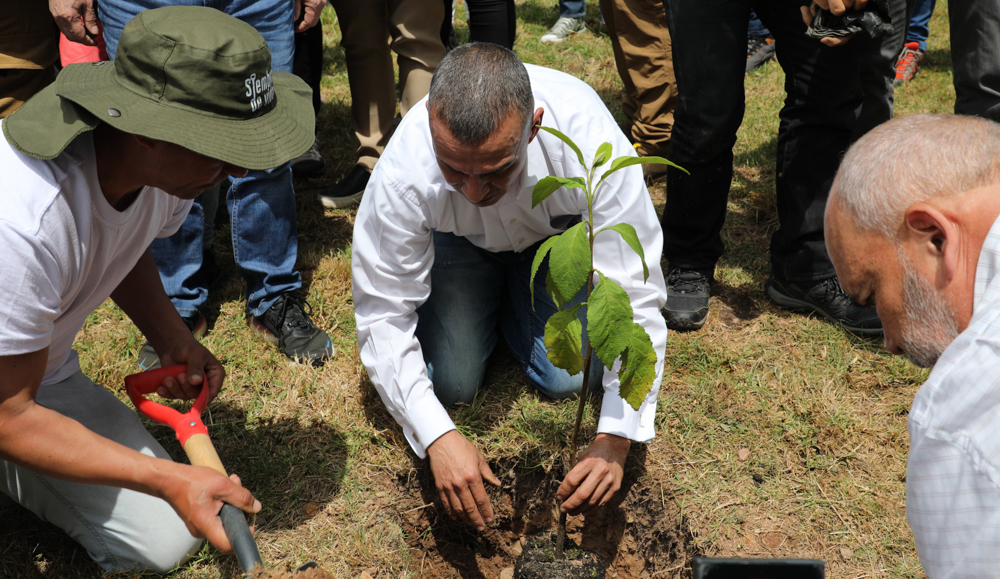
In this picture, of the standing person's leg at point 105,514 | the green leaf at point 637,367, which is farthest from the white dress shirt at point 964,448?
the standing person's leg at point 105,514

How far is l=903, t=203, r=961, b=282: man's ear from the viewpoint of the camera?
1.25 meters

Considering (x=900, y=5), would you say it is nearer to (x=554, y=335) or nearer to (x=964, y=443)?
(x=554, y=335)

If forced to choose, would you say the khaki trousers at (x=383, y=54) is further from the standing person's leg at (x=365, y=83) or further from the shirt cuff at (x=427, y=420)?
the shirt cuff at (x=427, y=420)

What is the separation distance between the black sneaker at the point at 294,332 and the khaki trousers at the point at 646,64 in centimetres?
216

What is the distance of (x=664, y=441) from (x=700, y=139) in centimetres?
123

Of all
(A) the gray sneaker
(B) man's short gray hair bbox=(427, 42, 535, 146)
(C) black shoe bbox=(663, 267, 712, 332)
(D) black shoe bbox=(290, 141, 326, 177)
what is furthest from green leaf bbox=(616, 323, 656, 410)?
(A) the gray sneaker

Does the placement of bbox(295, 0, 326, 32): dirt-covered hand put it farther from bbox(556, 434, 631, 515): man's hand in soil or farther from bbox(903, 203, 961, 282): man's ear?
bbox(903, 203, 961, 282): man's ear

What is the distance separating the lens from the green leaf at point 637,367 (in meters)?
1.70

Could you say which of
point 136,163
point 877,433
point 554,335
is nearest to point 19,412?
point 136,163

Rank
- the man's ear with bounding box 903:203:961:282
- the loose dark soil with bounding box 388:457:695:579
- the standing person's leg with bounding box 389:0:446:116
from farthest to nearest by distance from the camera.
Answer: the standing person's leg with bounding box 389:0:446:116 → the loose dark soil with bounding box 388:457:695:579 → the man's ear with bounding box 903:203:961:282

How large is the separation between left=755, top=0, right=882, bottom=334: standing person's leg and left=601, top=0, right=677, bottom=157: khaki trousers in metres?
1.07

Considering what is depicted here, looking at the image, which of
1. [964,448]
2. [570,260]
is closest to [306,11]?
[570,260]

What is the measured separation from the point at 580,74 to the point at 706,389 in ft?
11.3

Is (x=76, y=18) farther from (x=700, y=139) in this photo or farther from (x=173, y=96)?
(x=700, y=139)
